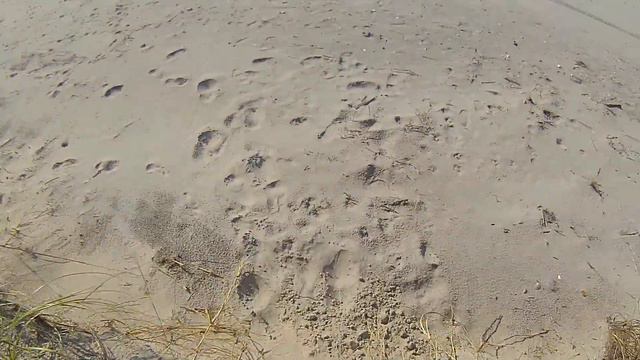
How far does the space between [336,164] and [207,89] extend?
1.02 metres

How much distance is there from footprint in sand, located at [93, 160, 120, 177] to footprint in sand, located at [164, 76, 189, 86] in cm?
68

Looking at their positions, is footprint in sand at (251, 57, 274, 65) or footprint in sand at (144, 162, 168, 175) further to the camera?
footprint in sand at (251, 57, 274, 65)

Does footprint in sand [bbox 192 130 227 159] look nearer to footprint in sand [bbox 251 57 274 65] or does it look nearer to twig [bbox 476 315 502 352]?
footprint in sand [bbox 251 57 274 65]

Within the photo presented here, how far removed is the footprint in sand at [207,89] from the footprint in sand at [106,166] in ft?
2.18

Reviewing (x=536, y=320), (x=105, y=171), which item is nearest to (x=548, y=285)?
(x=536, y=320)

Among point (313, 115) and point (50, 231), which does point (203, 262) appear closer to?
point (50, 231)

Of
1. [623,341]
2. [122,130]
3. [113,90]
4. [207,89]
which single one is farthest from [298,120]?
[623,341]

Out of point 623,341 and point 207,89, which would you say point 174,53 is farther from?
point 623,341

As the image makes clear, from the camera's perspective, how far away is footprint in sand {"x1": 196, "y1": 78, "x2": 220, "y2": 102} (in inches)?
149

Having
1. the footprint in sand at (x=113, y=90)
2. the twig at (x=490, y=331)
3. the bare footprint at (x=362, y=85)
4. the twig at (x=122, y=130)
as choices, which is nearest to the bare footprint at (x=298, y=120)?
the bare footprint at (x=362, y=85)

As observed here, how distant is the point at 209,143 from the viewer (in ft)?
11.6

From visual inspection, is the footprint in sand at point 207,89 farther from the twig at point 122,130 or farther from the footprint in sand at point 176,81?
the twig at point 122,130

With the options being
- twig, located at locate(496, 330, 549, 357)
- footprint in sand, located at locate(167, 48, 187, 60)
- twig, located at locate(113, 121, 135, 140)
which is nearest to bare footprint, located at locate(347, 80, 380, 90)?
footprint in sand, located at locate(167, 48, 187, 60)

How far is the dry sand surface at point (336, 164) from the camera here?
2.93 meters
